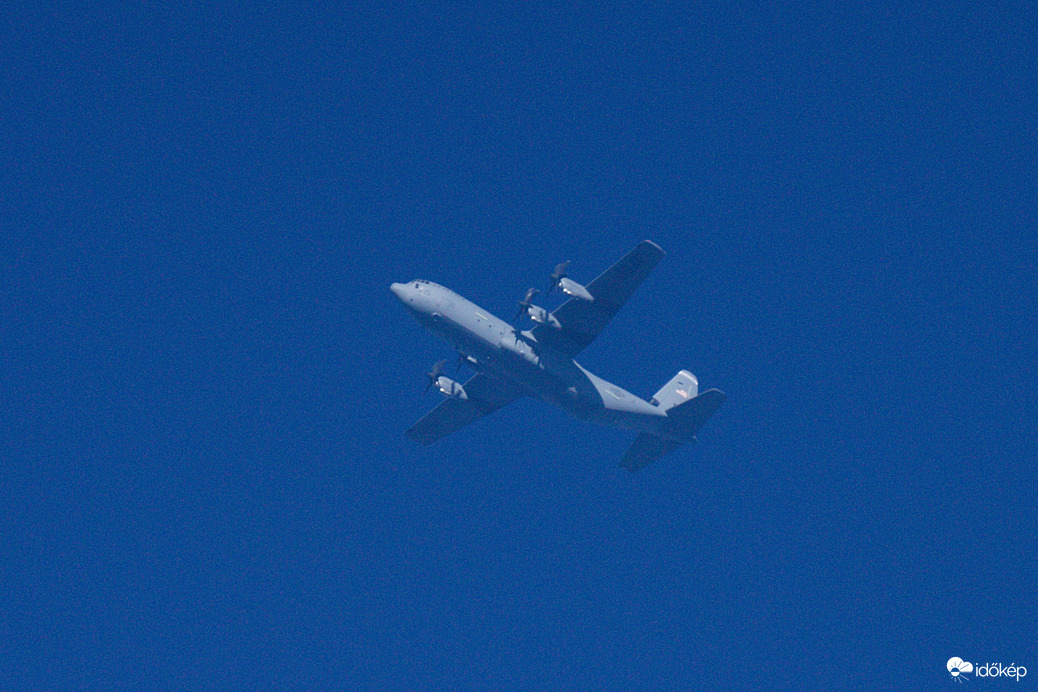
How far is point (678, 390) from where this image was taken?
60.1 m

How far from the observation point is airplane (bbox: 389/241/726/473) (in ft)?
167

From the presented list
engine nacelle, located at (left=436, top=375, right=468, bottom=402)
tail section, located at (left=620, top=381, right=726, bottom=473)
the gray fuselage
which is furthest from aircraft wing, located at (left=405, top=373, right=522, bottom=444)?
tail section, located at (left=620, top=381, right=726, bottom=473)

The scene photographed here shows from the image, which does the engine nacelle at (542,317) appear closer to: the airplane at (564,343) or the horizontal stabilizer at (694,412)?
the airplane at (564,343)

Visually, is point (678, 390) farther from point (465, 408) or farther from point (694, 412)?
point (465, 408)

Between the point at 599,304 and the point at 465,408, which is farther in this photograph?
the point at 465,408

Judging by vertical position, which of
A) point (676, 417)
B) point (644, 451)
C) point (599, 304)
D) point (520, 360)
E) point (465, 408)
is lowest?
point (644, 451)

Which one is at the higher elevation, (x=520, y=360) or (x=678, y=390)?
(x=678, y=390)

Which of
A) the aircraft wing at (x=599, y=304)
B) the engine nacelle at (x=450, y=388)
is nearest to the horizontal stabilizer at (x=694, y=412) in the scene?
the aircraft wing at (x=599, y=304)

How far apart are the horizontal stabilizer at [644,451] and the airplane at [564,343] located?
953mm

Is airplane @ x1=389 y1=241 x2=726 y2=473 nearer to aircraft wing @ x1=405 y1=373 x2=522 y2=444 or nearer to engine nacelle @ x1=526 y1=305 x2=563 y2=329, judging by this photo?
engine nacelle @ x1=526 y1=305 x2=563 y2=329

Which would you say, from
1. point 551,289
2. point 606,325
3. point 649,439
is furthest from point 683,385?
point 551,289

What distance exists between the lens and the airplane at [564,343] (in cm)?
5103

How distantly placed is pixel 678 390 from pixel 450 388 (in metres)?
13.6

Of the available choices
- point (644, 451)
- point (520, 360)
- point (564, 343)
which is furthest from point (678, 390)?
point (520, 360)
